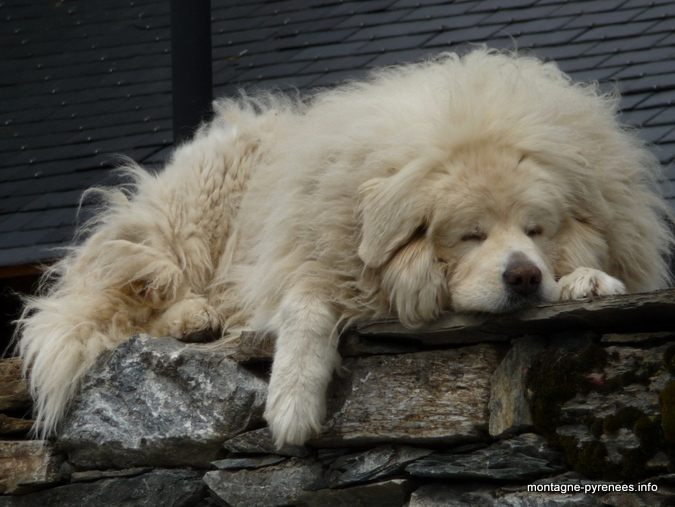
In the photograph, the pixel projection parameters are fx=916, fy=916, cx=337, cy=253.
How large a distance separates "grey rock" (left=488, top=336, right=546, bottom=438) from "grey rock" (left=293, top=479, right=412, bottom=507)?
417 mm

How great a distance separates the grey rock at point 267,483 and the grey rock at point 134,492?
0.17 m

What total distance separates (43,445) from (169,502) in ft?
2.56

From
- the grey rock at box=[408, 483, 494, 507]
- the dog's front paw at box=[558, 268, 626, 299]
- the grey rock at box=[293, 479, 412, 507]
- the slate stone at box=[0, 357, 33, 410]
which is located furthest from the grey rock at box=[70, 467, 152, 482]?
the dog's front paw at box=[558, 268, 626, 299]

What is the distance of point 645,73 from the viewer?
19.0 feet

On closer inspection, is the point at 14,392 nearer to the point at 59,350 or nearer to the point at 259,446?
the point at 59,350

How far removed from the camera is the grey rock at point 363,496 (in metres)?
3.46

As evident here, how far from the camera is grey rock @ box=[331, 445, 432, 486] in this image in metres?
3.50

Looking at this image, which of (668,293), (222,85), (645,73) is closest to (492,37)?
(645,73)

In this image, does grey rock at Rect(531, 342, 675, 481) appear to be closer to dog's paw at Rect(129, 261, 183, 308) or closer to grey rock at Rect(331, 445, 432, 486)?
grey rock at Rect(331, 445, 432, 486)

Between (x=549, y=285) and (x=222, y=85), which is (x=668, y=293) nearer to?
(x=549, y=285)

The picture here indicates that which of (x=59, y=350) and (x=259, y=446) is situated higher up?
(x=59, y=350)

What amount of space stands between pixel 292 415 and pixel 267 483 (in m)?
0.44

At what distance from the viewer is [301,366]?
143 inches

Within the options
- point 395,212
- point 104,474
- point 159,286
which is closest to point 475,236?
point 395,212
